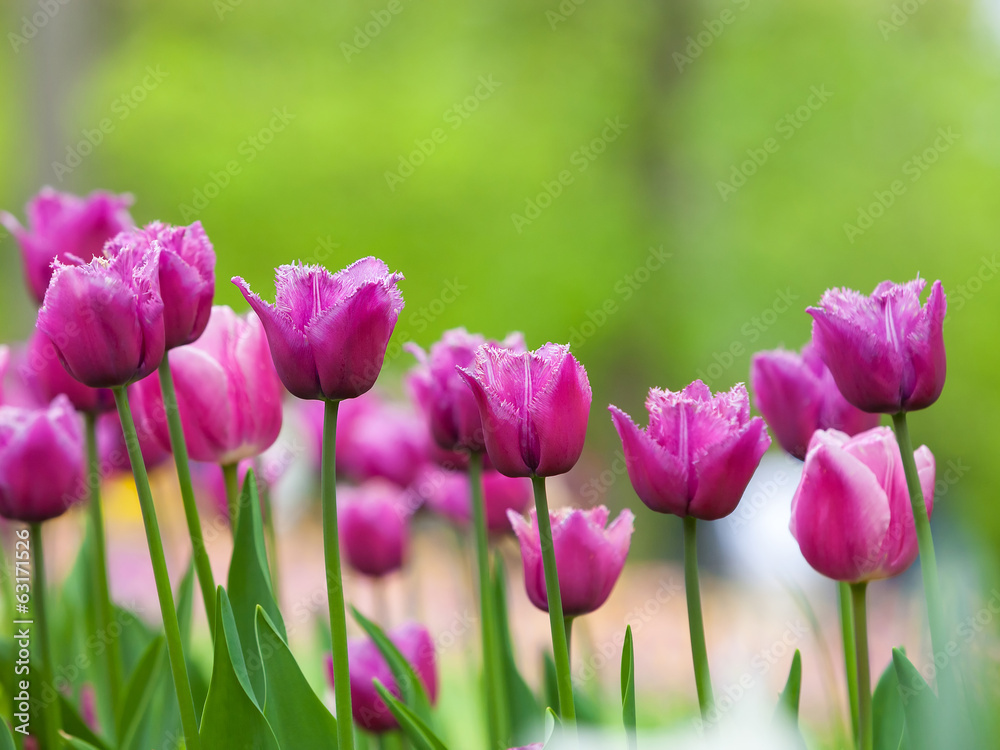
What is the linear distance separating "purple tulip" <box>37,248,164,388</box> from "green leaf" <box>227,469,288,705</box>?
0.14 meters

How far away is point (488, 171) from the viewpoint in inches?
219

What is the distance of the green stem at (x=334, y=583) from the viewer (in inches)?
19.3

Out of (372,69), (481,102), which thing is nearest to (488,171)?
(481,102)

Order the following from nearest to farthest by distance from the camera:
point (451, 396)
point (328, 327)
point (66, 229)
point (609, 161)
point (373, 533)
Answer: point (328, 327)
point (451, 396)
point (66, 229)
point (373, 533)
point (609, 161)

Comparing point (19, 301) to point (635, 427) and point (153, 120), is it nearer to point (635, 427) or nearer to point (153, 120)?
point (153, 120)

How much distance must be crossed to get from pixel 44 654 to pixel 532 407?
0.44 metres

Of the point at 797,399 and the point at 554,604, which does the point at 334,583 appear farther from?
the point at 797,399

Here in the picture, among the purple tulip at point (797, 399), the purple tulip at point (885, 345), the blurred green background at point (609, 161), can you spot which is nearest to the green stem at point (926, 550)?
the purple tulip at point (885, 345)

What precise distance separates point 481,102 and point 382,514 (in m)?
4.90

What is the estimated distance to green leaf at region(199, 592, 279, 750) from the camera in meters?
0.51

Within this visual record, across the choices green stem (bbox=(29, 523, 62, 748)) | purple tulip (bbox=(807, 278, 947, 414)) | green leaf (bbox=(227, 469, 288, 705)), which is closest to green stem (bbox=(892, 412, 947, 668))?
purple tulip (bbox=(807, 278, 947, 414))

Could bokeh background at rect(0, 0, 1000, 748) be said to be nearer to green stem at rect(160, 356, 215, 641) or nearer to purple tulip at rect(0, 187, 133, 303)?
purple tulip at rect(0, 187, 133, 303)

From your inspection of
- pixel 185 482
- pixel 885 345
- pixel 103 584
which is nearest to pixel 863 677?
pixel 885 345

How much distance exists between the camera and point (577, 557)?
24.4 inches
